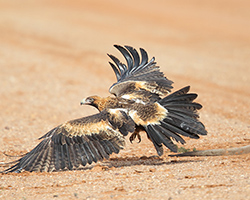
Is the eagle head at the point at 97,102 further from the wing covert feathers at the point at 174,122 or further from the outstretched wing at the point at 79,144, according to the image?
the wing covert feathers at the point at 174,122

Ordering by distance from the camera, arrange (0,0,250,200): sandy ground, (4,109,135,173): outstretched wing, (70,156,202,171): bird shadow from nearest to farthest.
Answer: (0,0,250,200): sandy ground
(4,109,135,173): outstretched wing
(70,156,202,171): bird shadow

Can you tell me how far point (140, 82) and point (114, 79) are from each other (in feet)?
24.6

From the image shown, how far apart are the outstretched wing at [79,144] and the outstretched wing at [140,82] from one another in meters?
0.93

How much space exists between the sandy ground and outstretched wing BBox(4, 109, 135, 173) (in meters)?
0.18

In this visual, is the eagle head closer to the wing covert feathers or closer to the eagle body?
the eagle body

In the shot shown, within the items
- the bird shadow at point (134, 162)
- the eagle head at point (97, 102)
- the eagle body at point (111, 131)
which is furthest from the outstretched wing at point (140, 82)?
the bird shadow at point (134, 162)

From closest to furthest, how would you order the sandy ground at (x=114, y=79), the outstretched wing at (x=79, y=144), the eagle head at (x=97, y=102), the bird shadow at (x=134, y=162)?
the sandy ground at (x=114, y=79)
the outstretched wing at (x=79, y=144)
the bird shadow at (x=134, y=162)
the eagle head at (x=97, y=102)

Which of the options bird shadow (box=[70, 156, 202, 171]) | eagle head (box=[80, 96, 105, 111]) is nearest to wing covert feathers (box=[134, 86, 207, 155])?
bird shadow (box=[70, 156, 202, 171])

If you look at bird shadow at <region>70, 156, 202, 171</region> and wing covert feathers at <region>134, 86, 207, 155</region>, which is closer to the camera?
wing covert feathers at <region>134, 86, 207, 155</region>

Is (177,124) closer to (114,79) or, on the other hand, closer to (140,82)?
(140,82)

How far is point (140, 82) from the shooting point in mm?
8086

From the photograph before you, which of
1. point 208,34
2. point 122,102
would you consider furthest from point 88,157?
point 208,34

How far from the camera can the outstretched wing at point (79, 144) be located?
652 centimetres

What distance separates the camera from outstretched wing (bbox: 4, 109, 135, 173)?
652 centimetres
